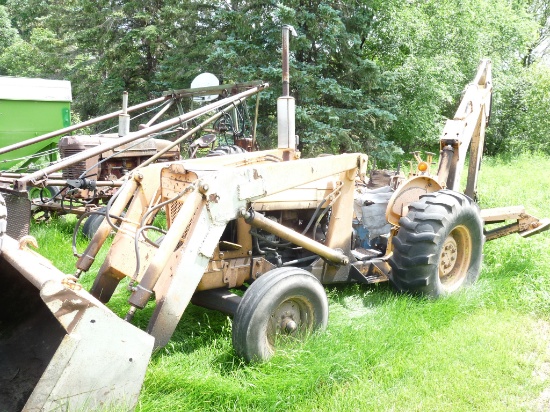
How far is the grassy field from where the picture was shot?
10.9 ft

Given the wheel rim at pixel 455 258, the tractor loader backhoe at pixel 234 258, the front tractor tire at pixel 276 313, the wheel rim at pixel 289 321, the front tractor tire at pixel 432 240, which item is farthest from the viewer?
the wheel rim at pixel 455 258

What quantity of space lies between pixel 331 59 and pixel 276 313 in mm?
10691

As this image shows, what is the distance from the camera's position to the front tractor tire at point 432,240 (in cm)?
457

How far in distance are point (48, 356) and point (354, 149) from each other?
10191mm

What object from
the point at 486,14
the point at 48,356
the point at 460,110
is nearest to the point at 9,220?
the point at 48,356

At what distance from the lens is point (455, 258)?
16.8ft

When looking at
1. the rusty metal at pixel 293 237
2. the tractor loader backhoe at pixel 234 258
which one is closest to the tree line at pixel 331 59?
the tractor loader backhoe at pixel 234 258

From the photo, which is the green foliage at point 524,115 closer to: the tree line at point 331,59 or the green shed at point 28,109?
the tree line at point 331,59

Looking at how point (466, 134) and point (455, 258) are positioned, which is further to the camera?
point (466, 134)

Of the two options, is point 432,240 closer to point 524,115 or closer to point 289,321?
point 289,321

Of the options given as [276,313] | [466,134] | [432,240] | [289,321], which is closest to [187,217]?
[276,313]

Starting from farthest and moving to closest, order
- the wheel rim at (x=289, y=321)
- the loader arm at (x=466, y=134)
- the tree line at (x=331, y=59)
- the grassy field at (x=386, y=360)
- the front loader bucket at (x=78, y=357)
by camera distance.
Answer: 1. the tree line at (x=331, y=59)
2. the loader arm at (x=466, y=134)
3. the wheel rim at (x=289, y=321)
4. the grassy field at (x=386, y=360)
5. the front loader bucket at (x=78, y=357)

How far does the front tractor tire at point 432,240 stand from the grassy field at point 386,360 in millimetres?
152

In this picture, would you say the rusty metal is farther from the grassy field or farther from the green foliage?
the green foliage
